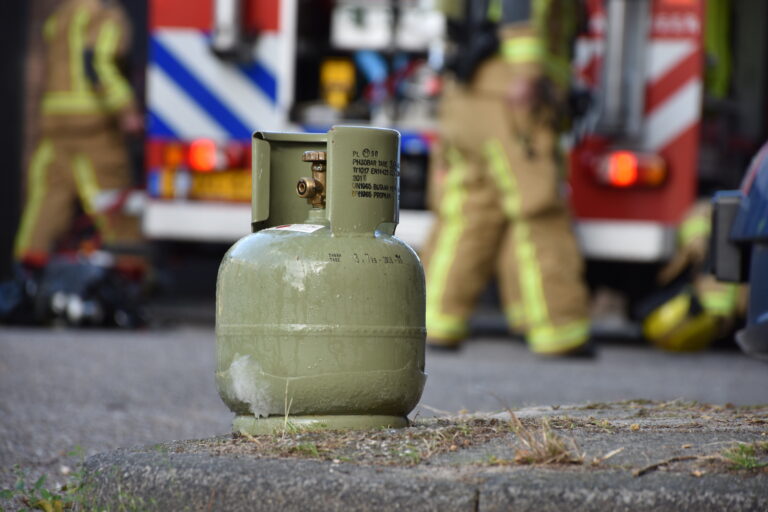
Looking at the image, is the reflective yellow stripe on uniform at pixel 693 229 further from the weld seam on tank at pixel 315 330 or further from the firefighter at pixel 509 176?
the weld seam on tank at pixel 315 330

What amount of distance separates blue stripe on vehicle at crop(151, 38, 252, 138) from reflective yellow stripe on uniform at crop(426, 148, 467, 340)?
4.57 ft

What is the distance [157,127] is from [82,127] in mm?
2326

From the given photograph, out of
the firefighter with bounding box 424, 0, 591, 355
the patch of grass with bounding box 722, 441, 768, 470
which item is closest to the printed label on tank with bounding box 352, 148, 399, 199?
the patch of grass with bounding box 722, 441, 768, 470

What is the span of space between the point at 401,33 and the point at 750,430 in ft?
16.8

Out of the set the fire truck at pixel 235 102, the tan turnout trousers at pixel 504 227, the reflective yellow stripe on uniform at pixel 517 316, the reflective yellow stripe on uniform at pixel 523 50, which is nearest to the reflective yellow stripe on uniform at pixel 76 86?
the fire truck at pixel 235 102

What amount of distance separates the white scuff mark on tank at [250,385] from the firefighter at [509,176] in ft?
11.1

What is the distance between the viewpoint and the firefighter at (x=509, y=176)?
573cm

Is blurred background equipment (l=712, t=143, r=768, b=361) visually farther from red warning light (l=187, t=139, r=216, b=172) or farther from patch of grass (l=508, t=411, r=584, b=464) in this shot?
red warning light (l=187, t=139, r=216, b=172)

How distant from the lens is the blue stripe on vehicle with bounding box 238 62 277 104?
23.0 feet

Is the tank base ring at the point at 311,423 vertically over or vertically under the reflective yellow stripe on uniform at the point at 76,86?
under

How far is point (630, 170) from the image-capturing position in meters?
6.48

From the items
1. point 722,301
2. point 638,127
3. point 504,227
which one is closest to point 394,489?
point 504,227

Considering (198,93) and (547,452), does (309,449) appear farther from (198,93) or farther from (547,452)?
(198,93)

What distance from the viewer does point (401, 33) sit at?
7316 millimetres
